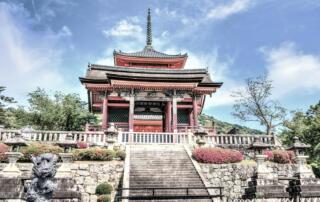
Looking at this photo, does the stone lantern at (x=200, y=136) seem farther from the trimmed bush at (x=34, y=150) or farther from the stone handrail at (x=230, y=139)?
the trimmed bush at (x=34, y=150)

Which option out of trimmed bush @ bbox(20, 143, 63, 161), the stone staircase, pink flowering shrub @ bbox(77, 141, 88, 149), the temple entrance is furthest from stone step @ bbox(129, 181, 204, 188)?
the temple entrance

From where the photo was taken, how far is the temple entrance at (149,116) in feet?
87.5

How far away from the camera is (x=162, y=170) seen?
14.5 metres

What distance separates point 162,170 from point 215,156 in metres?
3.42

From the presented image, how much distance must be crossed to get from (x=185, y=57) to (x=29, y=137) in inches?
738

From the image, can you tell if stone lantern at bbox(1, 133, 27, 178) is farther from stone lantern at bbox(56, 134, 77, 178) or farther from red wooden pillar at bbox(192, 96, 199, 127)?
red wooden pillar at bbox(192, 96, 199, 127)


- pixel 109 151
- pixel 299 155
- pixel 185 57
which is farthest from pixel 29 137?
pixel 185 57

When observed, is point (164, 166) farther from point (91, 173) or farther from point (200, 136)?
point (200, 136)

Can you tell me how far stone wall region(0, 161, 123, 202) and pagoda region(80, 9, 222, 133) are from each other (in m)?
6.84

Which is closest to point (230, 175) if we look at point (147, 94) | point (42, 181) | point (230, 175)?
point (230, 175)

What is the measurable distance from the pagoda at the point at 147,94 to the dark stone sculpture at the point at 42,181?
15.5 metres

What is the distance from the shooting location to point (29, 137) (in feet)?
58.9

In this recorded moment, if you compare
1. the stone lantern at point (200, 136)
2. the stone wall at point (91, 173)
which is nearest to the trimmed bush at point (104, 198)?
the stone wall at point (91, 173)

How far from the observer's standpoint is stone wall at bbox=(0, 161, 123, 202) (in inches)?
542
